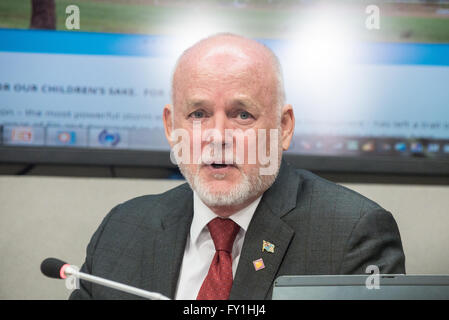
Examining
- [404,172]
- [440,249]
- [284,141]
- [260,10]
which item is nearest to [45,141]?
[260,10]

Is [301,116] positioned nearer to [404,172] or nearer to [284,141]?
[404,172]

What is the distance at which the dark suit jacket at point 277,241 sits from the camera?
1.53m

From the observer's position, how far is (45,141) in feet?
8.60

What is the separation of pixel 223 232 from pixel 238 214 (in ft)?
0.24

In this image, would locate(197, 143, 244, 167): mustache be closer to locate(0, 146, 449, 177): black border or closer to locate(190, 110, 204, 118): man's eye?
locate(190, 110, 204, 118): man's eye

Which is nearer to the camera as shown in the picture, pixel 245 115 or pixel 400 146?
pixel 245 115

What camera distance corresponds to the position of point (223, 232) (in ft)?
5.21

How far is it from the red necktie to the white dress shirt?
24mm

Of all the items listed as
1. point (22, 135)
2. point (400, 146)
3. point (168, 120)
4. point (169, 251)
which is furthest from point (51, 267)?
point (400, 146)

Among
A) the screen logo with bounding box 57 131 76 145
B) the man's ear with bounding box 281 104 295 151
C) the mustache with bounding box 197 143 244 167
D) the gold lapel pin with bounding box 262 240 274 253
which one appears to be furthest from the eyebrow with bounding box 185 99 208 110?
the screen logo with bounding box 57 131 76 145

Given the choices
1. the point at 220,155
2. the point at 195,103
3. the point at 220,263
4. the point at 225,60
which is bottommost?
the point at 220,263

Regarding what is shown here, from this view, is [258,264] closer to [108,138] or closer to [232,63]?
[232,63]

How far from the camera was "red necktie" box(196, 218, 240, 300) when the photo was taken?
1494 mm
